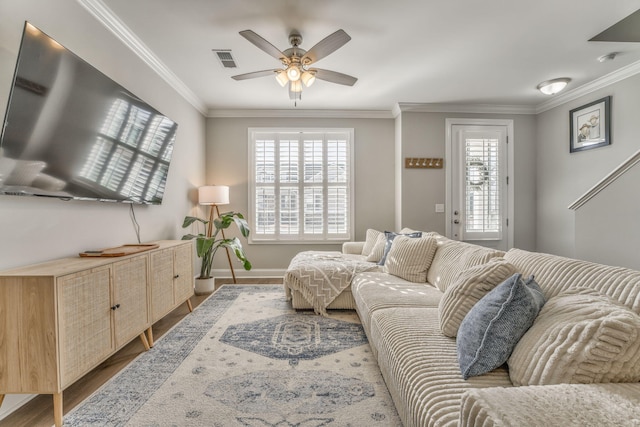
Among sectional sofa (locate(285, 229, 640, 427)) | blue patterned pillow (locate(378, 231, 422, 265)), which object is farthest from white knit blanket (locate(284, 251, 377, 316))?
sectional sofa (locate(285, 229, 640, 427))

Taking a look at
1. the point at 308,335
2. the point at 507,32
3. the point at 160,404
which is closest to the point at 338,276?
the point at 308,335

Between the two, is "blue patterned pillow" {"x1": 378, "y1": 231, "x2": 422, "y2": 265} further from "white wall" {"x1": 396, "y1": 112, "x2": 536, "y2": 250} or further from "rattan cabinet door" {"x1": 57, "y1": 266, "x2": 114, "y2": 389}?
"rattan cabinet door" {"x1": 57, "y1": 266, "x2": 114, "y2": 389}

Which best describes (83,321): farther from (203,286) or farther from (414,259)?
(414,259)

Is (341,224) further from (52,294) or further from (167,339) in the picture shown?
(52,294)

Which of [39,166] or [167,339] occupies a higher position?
[39,166]

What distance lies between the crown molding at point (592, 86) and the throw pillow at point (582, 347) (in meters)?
3.72

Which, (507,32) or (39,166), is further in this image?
(507,32)

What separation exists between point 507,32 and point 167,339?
13.1 ft

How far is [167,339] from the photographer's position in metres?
2.48

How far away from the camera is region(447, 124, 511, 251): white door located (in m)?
4.49

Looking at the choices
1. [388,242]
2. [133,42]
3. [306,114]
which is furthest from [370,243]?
[133,42]

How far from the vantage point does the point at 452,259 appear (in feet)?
7.90

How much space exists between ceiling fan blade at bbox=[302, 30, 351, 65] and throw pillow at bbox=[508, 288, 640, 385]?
2.10 metres

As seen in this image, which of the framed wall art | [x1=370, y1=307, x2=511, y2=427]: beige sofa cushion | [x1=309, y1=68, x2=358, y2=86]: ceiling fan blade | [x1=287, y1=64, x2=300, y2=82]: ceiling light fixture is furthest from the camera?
the framed wall art
